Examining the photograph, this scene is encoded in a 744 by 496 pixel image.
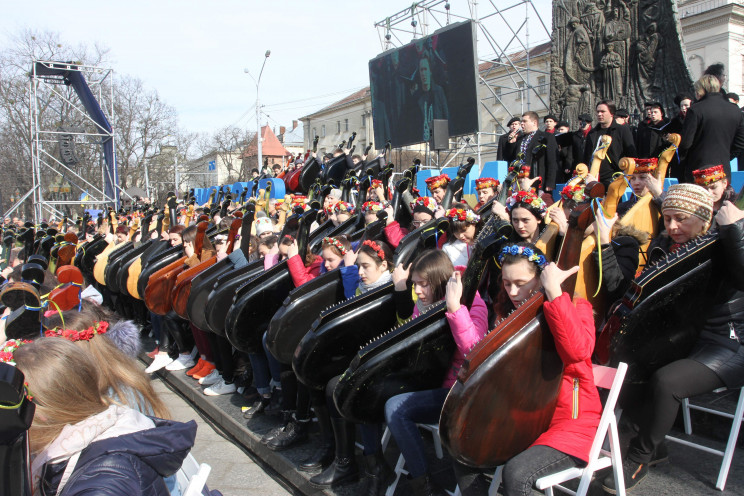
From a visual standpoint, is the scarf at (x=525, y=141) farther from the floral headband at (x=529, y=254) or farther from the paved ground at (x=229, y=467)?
the paved ground at (x=229, y=467)

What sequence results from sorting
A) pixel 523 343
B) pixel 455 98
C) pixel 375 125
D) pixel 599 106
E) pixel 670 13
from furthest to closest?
pixel 375 125
pixel 455 98
pixel 670 13
pixel 599 106
pixel 523 343

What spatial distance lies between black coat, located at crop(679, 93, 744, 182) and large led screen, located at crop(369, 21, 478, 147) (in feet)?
37.6

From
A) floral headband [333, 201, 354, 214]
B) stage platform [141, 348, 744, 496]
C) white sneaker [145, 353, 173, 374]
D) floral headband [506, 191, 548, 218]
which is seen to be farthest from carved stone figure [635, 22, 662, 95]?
white sneaker [145, 353, 173, 374]

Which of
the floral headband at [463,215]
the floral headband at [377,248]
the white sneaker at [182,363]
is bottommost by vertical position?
the white sneaker at [182,363]

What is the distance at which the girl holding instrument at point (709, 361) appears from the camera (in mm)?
2711

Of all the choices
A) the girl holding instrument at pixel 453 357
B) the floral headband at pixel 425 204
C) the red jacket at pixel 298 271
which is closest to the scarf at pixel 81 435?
the girl holding instrument at pixel 453 357

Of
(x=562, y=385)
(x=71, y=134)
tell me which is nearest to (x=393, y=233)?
(x=562, y=385)

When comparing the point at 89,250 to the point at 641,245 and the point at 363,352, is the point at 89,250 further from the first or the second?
the point at 641,245

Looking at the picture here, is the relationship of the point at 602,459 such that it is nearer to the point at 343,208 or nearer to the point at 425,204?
the point at 425,204

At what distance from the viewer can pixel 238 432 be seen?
464cm

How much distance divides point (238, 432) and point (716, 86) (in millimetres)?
5548

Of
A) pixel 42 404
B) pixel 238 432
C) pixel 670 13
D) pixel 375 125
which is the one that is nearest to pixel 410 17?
pixel 375 125

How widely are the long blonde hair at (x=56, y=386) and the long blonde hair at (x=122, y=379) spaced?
0.14m

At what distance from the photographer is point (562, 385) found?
2.68 m
